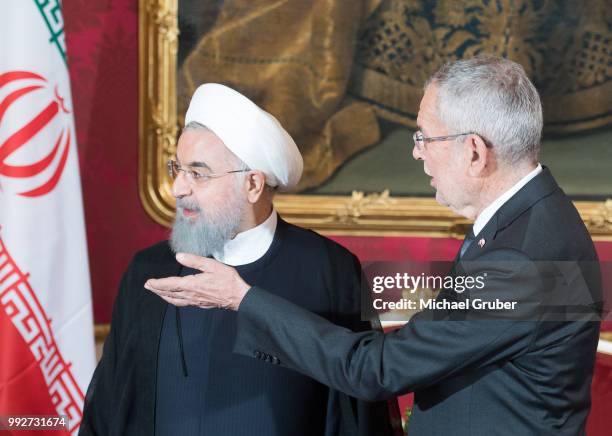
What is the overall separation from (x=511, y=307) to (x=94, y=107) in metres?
3.10

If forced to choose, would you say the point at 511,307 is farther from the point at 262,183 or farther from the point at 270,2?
the point at 270,2

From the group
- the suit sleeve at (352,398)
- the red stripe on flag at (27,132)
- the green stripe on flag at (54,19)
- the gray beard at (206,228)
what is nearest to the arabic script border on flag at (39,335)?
the red stripe on flag at (27,132)

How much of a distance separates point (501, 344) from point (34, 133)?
236 cm

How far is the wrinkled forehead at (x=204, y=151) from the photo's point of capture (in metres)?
2.39

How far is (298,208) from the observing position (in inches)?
172

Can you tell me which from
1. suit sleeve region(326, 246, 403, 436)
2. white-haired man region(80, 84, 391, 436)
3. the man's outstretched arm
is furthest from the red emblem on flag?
the man's outstretched arm

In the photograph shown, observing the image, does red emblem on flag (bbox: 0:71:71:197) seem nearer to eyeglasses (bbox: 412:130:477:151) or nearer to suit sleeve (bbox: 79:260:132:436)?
suit sleeve (bbox: 79:260:132:436)

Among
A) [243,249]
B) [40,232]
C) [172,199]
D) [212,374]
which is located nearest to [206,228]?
[243,249]

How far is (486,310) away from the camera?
1641 mm

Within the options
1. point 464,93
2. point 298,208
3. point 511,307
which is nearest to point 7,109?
point 298,208

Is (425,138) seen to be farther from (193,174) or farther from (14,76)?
(14,76)

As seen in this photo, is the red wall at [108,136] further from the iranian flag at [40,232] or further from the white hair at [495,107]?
the white hair at [495,107]

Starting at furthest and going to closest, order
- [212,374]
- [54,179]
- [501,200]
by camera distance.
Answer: [54,179], [212,374], [501,200]

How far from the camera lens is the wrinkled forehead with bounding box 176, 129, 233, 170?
2.39 metres
